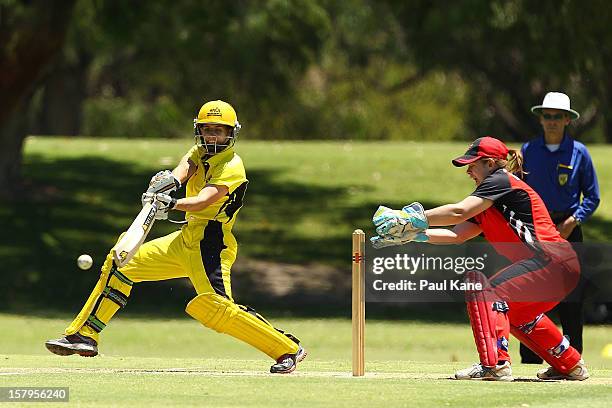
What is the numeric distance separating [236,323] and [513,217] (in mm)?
2069

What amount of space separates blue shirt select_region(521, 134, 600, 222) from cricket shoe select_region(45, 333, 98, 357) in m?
4.11

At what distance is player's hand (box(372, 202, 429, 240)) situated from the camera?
32.3 ft

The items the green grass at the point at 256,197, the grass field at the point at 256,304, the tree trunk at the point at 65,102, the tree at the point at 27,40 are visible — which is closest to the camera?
the grass field at the point at 256,304

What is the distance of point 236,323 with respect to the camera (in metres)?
10.4

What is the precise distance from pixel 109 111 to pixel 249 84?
9852 mm

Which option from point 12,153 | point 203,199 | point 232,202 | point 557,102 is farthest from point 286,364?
point 12,153

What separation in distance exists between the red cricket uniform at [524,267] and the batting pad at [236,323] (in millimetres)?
1575

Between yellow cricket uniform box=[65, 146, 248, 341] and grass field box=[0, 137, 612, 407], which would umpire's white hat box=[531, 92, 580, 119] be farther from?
yellow cricket uniform box=[65, 146, 248, 341]

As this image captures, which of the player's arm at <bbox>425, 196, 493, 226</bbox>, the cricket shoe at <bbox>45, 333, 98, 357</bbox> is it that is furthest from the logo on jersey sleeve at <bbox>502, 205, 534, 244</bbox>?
the cricket shoe at <bbox>45, 333, 98, 357</bbox>

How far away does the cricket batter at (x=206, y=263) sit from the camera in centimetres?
1037

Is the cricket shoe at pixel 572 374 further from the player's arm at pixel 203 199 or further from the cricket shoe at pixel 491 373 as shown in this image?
the player's arm at pixel 203 199

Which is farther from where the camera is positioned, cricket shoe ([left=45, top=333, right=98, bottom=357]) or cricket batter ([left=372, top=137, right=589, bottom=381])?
cricket shoe ([left=45, top=333, right=98, bottom=357])

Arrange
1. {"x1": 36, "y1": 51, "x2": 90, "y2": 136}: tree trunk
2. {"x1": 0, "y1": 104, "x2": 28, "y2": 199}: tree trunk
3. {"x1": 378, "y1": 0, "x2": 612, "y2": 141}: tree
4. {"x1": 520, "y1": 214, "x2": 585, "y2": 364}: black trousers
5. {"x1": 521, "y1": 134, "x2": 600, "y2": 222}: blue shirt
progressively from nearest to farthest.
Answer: {"x1": 520, "y1": 214, "x2": 585, "y2": 364}: black trousers < {"x1": 521, "y1": 134, "x2": 600, "y2": 222}: blue shirt < {"x1": 378, "y1": 0, "x2": 612, "y2": 141}: tree < {"x1": 0, "y1": 104, "x2": 28, "y2": 199}: tree trunk < {"x1": 36, "y1": 51, "x2": 90, "y2": 136}: tree trunk

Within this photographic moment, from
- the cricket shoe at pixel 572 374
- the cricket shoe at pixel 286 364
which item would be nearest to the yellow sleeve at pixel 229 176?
the cricket shoe at pixel 286 364
